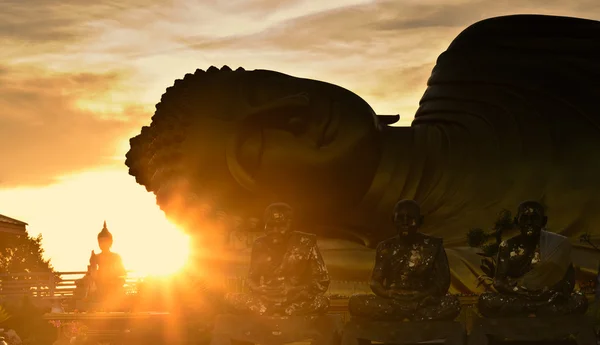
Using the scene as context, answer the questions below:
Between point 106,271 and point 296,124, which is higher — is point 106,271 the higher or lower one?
the lower one

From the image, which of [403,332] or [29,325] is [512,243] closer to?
[403,332]

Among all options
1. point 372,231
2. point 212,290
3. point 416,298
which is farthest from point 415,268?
point 372,231

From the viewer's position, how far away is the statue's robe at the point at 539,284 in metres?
7.95

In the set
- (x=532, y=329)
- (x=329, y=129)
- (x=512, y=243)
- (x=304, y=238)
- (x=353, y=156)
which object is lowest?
(x=532, y=329)

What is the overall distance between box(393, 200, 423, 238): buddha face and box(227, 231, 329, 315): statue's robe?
59cm

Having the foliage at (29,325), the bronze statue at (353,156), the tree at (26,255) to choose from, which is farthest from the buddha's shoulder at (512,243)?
the tree at (26,255)

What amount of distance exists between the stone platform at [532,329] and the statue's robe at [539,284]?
8cm

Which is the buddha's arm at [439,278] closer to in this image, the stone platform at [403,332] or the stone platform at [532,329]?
the stone platform at [403,332]

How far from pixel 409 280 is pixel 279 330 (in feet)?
2.82

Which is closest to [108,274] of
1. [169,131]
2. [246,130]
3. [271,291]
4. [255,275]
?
[169,131]

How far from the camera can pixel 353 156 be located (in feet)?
38.4

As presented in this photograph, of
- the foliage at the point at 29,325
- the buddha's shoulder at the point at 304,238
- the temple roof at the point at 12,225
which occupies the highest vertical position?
the temple roof at the point at 12,225

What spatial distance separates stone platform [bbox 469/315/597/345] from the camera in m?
7.80

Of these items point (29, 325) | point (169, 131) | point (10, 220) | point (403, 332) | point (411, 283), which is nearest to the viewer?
point (403, 332)
